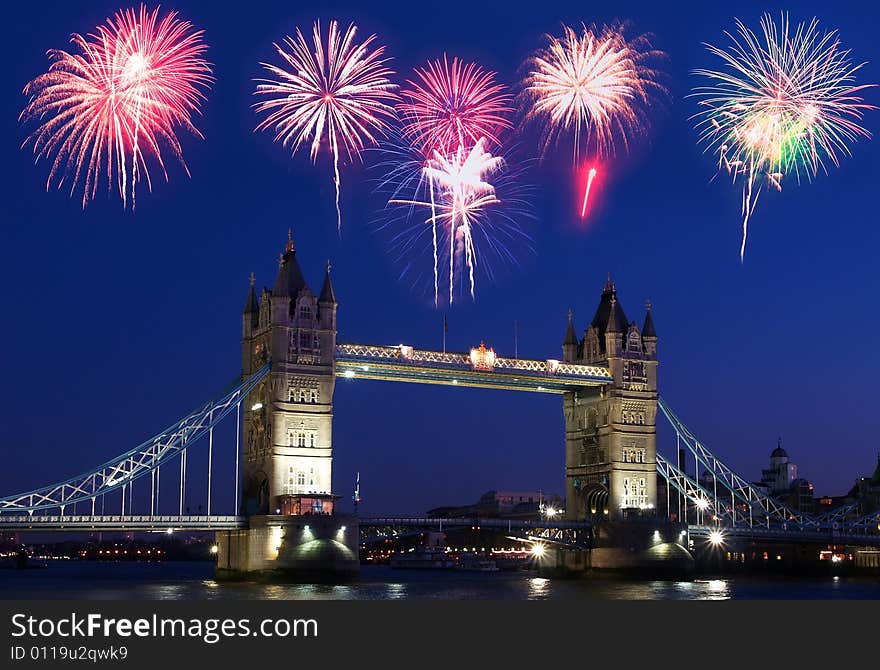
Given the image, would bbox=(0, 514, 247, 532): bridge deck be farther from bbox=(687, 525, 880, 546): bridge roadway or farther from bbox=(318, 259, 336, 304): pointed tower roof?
bbox=(687, 525, 880, 546): bridge roadway

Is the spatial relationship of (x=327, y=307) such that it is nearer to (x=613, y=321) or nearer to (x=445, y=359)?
(x=445, y=359)

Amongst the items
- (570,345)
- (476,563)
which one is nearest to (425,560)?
(476,563)

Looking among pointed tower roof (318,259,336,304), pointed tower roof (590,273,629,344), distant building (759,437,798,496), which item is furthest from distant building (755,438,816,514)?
pointed tower roof (318,259,336,304)

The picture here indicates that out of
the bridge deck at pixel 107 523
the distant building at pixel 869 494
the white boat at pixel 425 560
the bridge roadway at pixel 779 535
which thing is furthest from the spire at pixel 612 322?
the white boat at pixel 425 560

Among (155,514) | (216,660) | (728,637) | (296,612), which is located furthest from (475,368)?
(216,660)

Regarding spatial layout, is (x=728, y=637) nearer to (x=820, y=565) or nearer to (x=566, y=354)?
(x=566, y=354)
